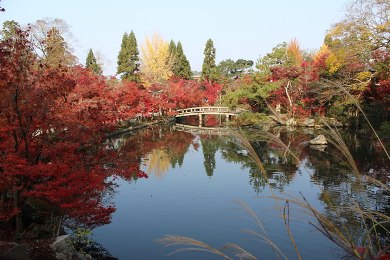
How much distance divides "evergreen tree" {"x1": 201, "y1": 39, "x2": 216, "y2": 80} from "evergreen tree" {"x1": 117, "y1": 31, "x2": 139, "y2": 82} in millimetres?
12377

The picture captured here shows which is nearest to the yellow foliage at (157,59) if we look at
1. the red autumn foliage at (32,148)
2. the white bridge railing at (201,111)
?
the white bridge railing at (201,111)

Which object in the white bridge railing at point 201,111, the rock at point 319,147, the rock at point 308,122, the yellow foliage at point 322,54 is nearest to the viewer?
the rock at point 319,147

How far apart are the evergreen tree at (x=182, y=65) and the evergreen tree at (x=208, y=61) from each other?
15.0 ft

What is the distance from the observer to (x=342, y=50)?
22297 mm

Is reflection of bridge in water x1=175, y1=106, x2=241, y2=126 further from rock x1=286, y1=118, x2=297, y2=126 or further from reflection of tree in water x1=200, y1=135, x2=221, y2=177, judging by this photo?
reflection of tree in water x1=200, y1=135, x2=221, y2=177

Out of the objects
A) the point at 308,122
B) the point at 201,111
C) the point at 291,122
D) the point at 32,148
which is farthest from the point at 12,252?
the point at 201,111

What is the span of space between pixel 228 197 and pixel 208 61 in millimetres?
45462

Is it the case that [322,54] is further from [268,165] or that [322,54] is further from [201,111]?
[268,165]

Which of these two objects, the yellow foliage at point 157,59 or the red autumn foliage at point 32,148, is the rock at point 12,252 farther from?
the yellow foliage at point 157,59

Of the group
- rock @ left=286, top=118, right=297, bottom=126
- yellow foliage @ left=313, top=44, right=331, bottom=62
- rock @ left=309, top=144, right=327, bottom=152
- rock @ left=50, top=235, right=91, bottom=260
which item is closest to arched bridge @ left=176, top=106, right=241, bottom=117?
rock @ left=286, top=118, right=297, bottom=126

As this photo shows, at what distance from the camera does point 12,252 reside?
6.75m

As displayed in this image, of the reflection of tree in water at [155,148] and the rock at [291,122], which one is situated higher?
the rock at [291,122]

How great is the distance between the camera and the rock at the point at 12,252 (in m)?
6.56

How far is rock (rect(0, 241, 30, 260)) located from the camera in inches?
258
